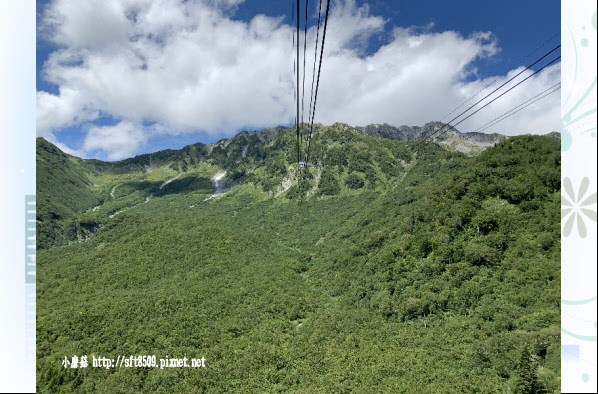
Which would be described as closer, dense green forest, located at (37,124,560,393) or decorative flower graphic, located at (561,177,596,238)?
decorative flower graphic, located at (561,177,596,238)

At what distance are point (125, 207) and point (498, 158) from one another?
20829 centimetres

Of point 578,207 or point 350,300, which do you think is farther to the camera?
point 350,300

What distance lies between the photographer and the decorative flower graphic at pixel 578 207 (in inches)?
327

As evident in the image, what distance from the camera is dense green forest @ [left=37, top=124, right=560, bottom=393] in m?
30.8

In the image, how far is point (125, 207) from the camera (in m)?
191

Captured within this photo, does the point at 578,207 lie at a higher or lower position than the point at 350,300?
higher

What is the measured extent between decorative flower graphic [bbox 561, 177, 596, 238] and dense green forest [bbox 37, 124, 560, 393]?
22347mm

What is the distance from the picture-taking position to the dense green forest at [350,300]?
101ft

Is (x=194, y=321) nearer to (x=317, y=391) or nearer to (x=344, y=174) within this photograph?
(x=317, y=391)

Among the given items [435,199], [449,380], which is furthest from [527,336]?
[435,199]

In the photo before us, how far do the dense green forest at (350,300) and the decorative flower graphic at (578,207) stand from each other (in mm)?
22347

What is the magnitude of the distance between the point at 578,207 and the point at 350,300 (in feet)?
157

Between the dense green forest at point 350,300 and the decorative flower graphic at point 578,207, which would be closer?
the decorative flower graphic at point 578,207

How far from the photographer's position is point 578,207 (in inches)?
338
